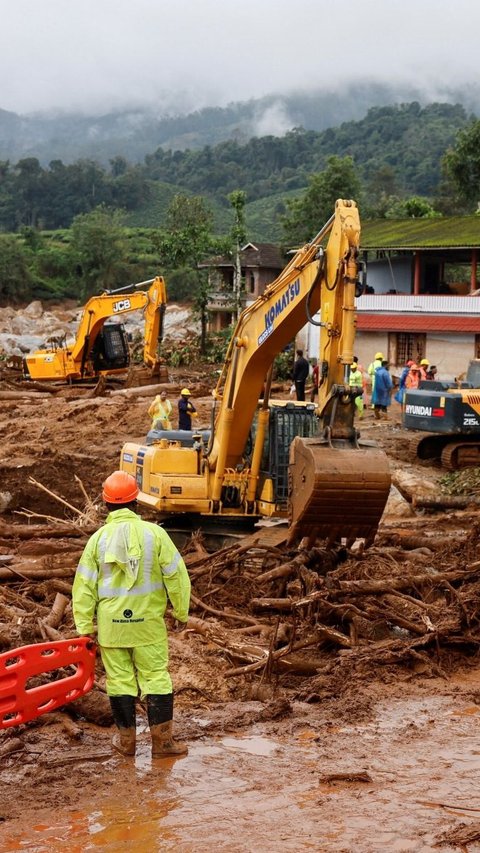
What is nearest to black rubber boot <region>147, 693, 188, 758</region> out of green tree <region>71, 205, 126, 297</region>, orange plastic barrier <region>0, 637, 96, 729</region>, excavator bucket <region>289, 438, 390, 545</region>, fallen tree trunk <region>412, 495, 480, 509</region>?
orange plastic barrier <region>0, 637, 96, 729</region>

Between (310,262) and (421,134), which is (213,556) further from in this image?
(421,134)

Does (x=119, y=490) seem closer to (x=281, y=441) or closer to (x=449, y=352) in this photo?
(x=281, y=441)

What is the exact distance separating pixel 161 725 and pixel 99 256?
6480 cm

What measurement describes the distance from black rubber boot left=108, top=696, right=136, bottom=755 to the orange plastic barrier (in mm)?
321

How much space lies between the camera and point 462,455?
19891 mm

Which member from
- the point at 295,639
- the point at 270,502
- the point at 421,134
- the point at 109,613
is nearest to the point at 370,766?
the point at 109,613

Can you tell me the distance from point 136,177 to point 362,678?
124055 mm

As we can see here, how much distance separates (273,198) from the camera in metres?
133

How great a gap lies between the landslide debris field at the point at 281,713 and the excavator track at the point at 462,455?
730cm

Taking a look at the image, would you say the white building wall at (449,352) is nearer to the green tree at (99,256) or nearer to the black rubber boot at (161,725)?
the black rubber boot at (161,725)

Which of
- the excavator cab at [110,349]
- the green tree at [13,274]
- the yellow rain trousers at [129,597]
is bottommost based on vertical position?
the yellow rain trousers at [129,597]

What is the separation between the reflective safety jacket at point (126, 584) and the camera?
6410 mm

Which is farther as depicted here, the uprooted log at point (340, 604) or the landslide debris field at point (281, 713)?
the uprooted log at point (340, 604)

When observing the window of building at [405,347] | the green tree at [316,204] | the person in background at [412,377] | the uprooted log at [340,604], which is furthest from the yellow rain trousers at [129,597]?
the green tree at [316,204]
